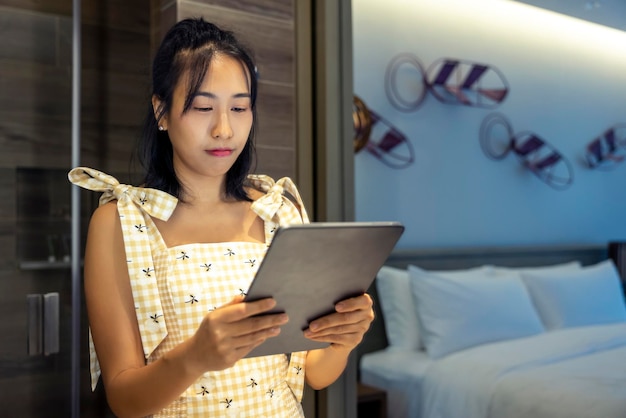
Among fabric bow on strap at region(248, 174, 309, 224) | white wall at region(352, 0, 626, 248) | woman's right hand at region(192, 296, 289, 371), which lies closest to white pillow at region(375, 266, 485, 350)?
white wall at region(352, 0, 626, 248)

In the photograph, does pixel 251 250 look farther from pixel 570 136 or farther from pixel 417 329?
pixel 570 136

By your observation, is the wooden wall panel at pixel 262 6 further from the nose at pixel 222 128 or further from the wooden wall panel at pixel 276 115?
the nose at pixel 222 128

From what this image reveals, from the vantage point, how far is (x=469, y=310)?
210cm

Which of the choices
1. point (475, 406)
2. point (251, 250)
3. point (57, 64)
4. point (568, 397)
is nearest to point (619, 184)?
point (568, 397)

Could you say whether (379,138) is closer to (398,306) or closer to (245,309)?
(398,306)

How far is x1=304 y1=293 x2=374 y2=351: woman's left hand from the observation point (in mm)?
1092

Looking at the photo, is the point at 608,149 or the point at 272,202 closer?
the point at 272,202

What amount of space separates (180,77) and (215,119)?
0.10m

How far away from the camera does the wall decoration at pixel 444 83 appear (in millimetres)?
2104

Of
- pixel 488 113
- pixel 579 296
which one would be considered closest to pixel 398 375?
pixel 579 296

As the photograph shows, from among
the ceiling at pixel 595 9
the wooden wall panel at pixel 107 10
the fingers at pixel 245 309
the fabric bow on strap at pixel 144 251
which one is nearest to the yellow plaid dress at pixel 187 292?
the fabric bow on strap at pixel 144 251

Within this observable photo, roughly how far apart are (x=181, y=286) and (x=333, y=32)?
1.35m

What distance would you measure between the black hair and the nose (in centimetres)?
6

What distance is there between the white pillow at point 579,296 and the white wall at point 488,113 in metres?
0.10
